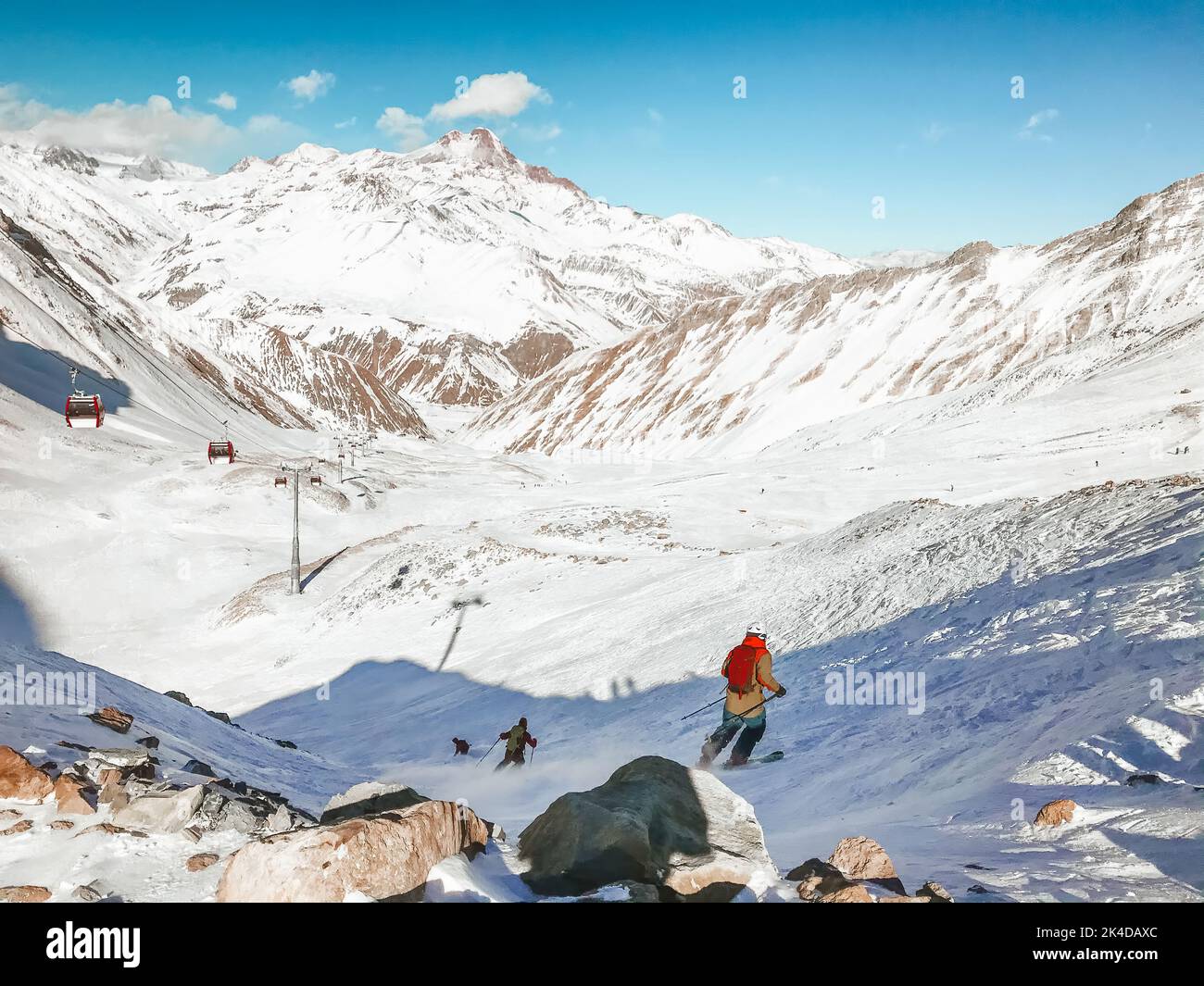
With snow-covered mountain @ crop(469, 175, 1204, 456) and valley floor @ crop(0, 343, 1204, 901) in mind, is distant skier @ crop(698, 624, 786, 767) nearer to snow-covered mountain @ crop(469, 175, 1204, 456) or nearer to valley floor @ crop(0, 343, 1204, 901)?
valley floor @ crop(0, 343, 1204, 901)

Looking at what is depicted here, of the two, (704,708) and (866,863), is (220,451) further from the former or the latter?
(866,863)

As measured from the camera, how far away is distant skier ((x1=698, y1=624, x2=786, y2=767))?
1207 cm

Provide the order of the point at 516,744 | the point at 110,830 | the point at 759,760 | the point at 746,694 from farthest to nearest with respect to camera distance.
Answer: the point at 516,744 → the point at 759,760 → the point at 746,694 → the point at 110,830

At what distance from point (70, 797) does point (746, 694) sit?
325 inches

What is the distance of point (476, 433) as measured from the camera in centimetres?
15938

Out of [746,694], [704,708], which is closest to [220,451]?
[704,708]

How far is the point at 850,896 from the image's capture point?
6445mm

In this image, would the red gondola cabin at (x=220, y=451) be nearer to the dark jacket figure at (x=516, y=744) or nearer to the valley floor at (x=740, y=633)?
the valley floor at (x=740, y=633)

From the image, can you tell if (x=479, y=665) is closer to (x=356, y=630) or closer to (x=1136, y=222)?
(x=356, y=630)

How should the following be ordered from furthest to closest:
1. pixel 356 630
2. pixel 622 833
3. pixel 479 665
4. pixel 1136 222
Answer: pixel 1136 222 → pixel 356 630 → pixel 479 665 → pixel 622 833

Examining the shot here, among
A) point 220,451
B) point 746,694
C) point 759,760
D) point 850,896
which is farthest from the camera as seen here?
point 220,451

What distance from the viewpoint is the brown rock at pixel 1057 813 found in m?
8.58

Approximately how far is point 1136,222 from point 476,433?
105829 millimetres
